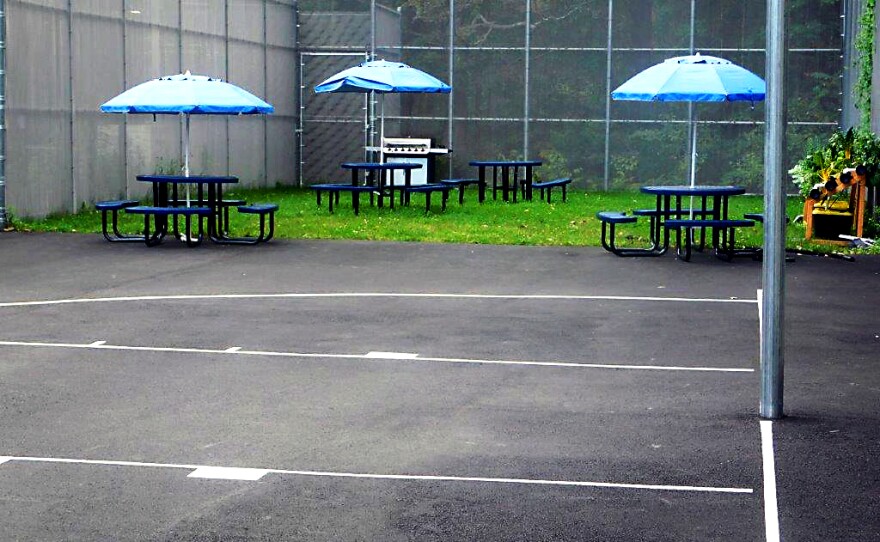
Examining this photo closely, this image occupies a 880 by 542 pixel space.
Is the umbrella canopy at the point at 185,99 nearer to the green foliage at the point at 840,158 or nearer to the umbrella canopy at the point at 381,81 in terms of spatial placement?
the umbrella canopy at the point at 381,81

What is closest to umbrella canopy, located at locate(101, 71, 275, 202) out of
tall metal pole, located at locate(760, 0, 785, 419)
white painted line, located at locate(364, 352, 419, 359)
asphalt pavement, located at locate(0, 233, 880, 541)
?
asphalt pavement, located at locate(0, 233, 880, 541)

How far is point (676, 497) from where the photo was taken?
7039mm

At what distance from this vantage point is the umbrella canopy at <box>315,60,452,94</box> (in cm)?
2667

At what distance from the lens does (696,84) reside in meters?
19.2

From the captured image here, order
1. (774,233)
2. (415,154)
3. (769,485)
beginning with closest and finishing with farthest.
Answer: (769,485), (774,233), (415,154)

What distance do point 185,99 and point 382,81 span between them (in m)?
7.40

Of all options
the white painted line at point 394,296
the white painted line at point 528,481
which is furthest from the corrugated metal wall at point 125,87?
the white painted line at point 528,481

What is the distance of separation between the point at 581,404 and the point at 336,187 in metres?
16.0

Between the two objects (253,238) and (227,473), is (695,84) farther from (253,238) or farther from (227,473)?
(227,473)

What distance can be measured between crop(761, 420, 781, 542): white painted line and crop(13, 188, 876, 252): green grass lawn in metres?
11.1

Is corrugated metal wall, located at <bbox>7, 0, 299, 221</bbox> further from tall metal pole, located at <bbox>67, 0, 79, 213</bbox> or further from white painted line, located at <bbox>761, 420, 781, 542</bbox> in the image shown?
white painted line, located at <bbox>761, 420, 781, 542</bbox>

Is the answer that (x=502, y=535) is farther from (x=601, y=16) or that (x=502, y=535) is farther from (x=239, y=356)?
(x=601, y=16)

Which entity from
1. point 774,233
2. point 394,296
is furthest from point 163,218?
point 774,233

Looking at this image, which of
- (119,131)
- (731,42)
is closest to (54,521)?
(119,131)
